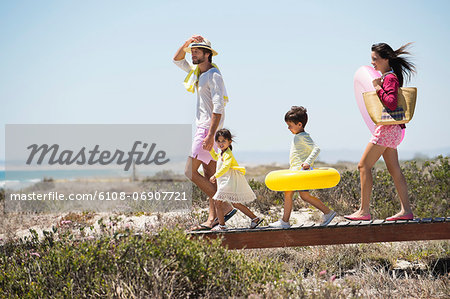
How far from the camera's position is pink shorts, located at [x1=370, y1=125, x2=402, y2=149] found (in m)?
5.86

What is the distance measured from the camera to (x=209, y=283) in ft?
14.4

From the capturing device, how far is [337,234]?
231 inches

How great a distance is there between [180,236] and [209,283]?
20.4 inches

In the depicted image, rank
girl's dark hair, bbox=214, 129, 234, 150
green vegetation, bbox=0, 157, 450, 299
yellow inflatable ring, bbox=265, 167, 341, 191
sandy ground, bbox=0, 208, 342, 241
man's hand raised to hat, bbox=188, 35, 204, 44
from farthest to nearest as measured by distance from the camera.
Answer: sandy ground, bbox=0, 208, 342, 241 → man's hand raised to hat, bbox=188, 35, 204, 44 → girl's dark hair, bbox=214, 129, 234, 150 → yellow inflatable ring, bbox=265, 167, 341, 191 → green vegetation, bbox=0, 157, 450, 299

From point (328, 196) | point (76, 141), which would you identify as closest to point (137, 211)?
point (328, 196)

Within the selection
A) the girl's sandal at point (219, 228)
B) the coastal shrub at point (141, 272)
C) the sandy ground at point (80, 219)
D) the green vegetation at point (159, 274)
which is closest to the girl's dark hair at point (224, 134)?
the girl's sandal at point (219, 228)

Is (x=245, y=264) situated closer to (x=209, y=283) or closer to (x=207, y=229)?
(x=209, y=283)

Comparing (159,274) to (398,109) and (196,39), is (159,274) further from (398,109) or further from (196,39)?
(398,109)

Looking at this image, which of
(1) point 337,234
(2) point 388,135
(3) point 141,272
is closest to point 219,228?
(1) point 337,234

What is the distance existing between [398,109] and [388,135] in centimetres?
33

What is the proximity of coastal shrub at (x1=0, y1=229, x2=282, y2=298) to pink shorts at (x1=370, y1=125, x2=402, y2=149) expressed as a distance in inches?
85.8

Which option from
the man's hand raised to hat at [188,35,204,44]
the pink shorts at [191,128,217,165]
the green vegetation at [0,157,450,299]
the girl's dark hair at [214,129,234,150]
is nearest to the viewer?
the green vegetation at [0,157,450,299]

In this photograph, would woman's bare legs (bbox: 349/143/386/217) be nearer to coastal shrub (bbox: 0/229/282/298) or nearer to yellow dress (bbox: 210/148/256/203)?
yellow dress (bbox: 210/148/256/203)

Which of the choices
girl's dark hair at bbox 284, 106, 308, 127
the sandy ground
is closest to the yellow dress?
girl's dark hair at bbox 284, 106, 308, 127
